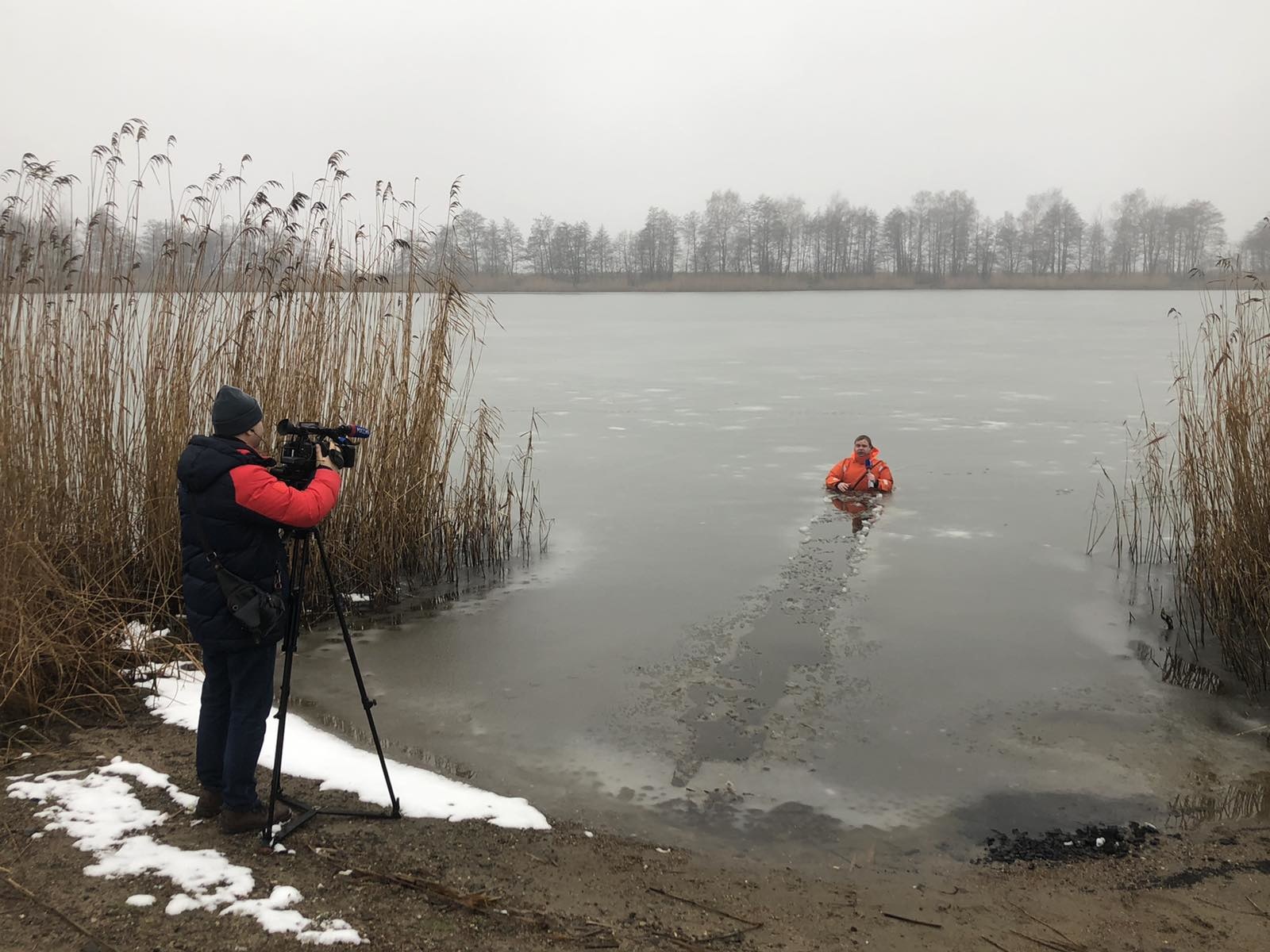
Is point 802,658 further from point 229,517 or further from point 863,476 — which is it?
point 863,476

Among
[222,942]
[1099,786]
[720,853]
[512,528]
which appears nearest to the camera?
[222,942]

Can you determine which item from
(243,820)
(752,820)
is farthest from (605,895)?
(243,820)

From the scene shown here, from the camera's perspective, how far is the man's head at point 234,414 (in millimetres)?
3154

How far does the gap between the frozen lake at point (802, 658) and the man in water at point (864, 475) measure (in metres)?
0.26

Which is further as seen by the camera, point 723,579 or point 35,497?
point 723,579

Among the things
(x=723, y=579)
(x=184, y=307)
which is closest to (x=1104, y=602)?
(x=723, y=579)

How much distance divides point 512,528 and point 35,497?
405 centimetres

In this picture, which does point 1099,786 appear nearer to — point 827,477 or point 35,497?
point 35,497

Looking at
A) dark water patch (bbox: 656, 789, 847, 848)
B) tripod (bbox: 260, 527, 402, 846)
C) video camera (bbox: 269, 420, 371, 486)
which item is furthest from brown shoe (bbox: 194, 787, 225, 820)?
dark water patch (bbox: 656, 789, 847, 848)

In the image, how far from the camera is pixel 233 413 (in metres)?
3.16

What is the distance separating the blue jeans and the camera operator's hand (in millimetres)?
631

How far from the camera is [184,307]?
595 cm

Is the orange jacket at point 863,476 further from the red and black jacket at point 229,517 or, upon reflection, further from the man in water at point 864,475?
→ the red and black jacket at point 229,517

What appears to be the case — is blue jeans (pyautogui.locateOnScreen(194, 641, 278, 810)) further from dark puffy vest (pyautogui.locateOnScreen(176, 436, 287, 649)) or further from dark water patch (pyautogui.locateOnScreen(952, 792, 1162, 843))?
dark water patch (pyautogui.locateOnScreen(952, 792, 1162, 843))
